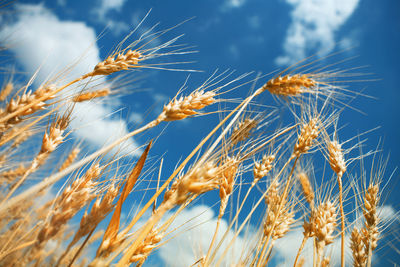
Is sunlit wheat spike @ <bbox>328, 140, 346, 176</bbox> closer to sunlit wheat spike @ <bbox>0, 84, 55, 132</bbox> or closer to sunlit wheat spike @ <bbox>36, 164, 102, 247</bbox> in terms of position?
sunlit wheat spike @ <bbox>36, 164, 102, 247</bbox>

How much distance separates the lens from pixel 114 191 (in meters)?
1.08

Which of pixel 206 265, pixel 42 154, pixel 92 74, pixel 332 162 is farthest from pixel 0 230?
pixel 332 162

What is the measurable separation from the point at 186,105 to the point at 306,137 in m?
1.08

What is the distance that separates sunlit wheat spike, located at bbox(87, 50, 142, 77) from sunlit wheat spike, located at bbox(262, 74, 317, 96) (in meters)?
0.95

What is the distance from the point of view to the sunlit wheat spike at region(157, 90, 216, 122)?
4.34 feet

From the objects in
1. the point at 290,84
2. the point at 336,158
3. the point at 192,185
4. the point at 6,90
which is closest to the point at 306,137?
the point at 336,158

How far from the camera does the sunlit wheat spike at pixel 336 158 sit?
183cm

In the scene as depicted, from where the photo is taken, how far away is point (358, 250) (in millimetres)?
1793

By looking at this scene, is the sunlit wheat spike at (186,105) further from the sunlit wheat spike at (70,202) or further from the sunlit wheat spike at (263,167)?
the sunlit wheat spike at (263,167)

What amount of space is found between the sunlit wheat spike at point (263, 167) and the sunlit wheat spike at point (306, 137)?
20 cm

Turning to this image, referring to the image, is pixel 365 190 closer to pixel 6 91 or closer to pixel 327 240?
pixel 327 240

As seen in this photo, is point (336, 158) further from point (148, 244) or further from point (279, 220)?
point (148, 244)

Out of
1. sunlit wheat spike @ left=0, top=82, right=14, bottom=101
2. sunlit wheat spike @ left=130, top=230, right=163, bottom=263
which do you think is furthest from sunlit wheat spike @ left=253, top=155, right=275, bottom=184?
sunlit wheat spike @ left=0, top=82, right=14, bottom=101

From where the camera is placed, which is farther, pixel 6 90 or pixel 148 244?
pixel 6 90
